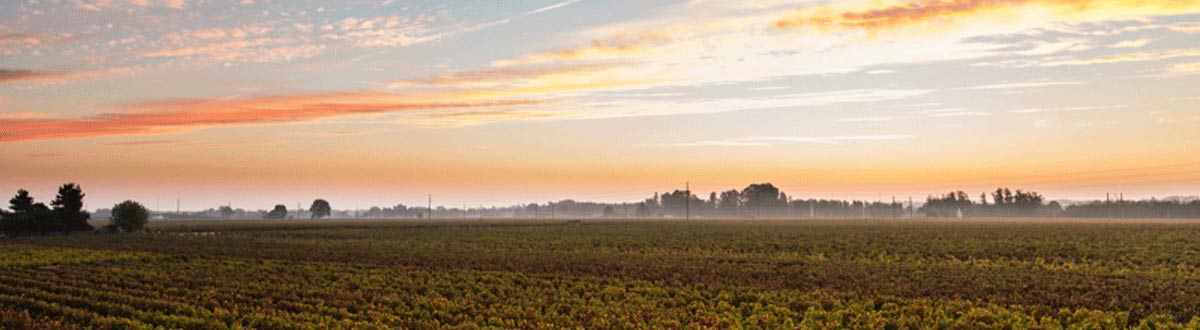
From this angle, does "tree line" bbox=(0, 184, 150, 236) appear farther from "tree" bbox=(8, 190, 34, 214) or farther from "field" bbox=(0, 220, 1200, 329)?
"field" bbox=(0, 220, 1200, 329)

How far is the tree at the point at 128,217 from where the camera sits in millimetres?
96188

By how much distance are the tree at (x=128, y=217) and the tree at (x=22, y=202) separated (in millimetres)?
7859

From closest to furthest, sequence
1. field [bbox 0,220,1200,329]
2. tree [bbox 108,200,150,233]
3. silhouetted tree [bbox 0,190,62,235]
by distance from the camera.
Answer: field [bbox 0,220,1200,329] → silhouetted tree [bbox 0,190,62,235] → tree [bbox 108,200,150,233]

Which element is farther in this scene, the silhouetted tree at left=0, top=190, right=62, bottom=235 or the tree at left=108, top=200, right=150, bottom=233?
the tree at left=108, top=200, right=150, bottom=233

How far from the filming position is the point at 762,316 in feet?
72.6

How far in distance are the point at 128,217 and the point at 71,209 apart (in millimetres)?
6008

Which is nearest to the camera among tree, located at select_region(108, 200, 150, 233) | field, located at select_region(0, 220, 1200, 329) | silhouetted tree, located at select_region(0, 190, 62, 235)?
field, located at select_region(0, 220, 1200, 329)

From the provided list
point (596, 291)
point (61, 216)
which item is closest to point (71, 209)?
point (61, 216)

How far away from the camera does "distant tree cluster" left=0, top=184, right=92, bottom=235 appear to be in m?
86.6

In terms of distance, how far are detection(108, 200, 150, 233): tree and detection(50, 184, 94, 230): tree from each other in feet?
9.67

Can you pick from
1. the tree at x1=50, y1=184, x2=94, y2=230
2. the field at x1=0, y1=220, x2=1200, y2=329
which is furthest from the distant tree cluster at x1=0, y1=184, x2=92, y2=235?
the field at x1=0, y1=220, x2=1200, y2=329

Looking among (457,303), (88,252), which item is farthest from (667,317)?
(88,252)

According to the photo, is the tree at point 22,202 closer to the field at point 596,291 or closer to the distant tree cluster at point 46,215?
the distant tree cluster at point 46,215

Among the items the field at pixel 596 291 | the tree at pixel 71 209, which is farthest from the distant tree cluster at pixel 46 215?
the field at pixel 596 291
